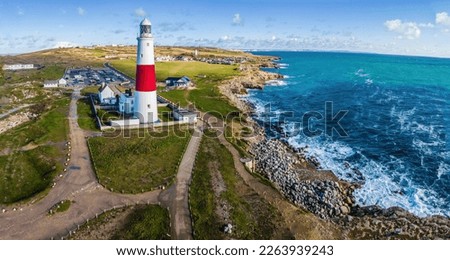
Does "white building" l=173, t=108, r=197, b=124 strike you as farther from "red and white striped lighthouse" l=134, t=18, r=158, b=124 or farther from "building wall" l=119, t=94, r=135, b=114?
"building wall" l=119, t=94, r=135, b=114

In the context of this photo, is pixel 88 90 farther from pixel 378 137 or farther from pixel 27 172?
pixel 378 137

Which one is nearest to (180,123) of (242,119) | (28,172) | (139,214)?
(242,119)

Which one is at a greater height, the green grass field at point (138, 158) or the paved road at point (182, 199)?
the green grass field at point (138, 158)

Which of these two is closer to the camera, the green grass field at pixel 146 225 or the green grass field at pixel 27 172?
the green grass field at pixel 146 225

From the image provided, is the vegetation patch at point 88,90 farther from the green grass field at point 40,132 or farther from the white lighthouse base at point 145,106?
the white lighthouse base at point 145,106

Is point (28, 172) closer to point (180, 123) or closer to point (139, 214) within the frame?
point (139, 214)

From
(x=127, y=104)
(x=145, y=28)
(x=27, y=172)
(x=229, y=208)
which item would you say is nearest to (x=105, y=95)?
(x=127, y=104)

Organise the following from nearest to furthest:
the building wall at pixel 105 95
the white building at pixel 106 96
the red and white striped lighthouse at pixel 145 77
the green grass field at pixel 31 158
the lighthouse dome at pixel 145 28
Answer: the green grass field at pixel 31 158 < the lighthouse dome at pixel 145 28 < the red and white striped lighthouse at pixel 145 77 < the white building at pixel 106 96 < the building wall at pixel 105 95

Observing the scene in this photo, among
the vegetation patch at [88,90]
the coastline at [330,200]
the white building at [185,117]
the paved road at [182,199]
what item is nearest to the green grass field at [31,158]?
the paved road at [182,199]
